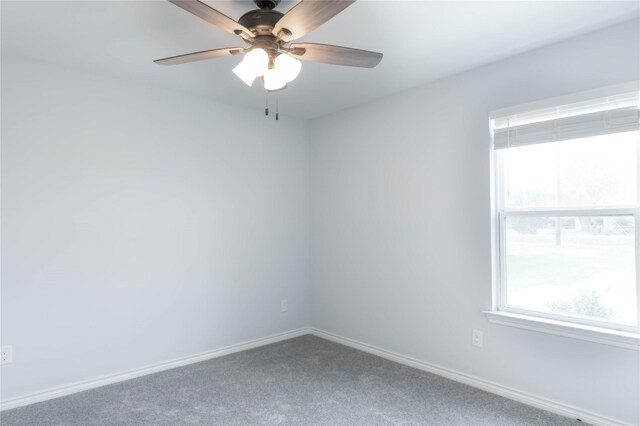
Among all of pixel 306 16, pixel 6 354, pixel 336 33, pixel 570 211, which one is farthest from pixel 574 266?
pixel 6 354

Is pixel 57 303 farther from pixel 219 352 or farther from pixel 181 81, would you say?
pixel 181 81

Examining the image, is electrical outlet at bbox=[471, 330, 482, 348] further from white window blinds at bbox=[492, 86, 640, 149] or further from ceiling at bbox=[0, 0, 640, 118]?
ceiling at bbox=[0, 0, 640, 118]

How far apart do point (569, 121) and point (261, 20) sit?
198 centimetres

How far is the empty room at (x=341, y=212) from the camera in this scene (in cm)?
231

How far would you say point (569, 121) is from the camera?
2.50 m

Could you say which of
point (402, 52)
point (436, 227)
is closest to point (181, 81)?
point (402, 52)

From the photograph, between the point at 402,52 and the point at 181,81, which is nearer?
the point at 402,52

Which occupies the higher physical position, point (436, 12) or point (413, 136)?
point (436, 12)

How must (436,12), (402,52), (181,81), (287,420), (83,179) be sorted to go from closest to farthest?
(436,12), (287,420), (402,52), (83,179), (181,81)

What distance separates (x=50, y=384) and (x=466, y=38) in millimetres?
3650

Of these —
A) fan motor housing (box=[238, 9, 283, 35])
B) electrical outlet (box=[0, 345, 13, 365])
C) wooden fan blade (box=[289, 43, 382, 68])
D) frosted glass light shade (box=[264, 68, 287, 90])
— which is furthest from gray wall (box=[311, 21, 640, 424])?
electrical outlet (box=[0, 345, 13, 365])

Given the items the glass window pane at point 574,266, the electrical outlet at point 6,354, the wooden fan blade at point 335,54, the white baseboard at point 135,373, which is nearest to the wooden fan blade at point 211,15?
the wooden fan blade at point 335,54

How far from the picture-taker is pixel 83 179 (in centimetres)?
298

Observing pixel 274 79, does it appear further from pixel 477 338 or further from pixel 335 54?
pixel 477 338
